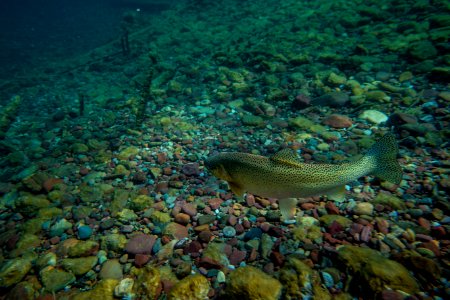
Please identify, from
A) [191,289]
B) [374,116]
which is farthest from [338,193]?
[374,116]

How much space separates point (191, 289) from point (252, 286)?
2.49 feet

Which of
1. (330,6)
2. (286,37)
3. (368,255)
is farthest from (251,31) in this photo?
(368,255)

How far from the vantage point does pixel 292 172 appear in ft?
11.6

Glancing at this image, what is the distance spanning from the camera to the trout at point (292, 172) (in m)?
3.54

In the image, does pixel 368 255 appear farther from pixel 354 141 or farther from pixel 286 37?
pixel 286 37

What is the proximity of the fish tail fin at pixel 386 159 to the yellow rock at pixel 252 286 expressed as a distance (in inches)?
87.4

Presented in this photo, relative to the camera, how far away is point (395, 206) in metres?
4.02

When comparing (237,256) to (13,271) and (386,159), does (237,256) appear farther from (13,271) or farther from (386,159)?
(13,271)

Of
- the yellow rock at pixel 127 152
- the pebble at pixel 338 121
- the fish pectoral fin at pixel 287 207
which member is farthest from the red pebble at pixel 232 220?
the pebble at pixel 338 121

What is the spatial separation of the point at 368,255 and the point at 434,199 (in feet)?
6.02

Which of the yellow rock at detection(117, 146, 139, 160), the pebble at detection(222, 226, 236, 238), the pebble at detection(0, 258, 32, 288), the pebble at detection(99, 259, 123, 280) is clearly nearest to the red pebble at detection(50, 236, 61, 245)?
the pebble at detection(0, 258, 32, 288)

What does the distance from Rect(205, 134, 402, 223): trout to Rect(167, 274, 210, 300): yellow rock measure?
1.27 meters

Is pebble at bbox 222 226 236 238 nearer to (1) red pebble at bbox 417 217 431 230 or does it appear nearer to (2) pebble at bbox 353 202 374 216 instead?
(2) pebble at bbox 353 202 374 216

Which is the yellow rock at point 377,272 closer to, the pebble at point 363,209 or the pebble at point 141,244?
the pebble at point 363,209
